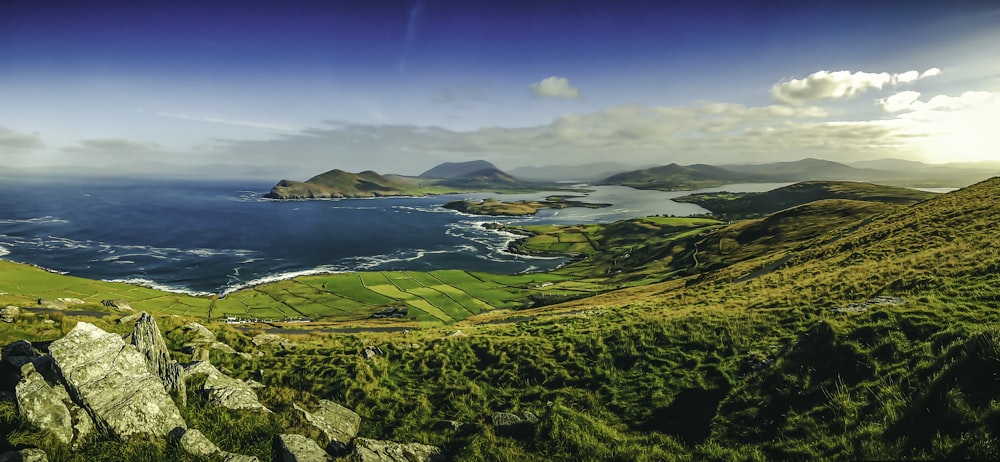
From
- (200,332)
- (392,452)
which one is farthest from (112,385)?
(200,332)

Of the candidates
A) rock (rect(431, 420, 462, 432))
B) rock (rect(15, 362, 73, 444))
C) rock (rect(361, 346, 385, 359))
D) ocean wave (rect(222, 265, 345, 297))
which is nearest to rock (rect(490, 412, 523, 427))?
rock (rect(431, 420, 462, 432))

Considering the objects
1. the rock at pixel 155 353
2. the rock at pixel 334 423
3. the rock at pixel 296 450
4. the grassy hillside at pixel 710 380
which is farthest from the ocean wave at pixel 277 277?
the rock at pixel 296 450

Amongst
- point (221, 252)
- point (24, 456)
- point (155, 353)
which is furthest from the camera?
point (221, 252)

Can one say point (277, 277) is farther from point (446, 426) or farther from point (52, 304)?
point (446, 426)

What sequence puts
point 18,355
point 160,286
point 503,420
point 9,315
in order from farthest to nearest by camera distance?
1. point 160,286
2. point 9,315
3. point 503,420
4. point 18,355

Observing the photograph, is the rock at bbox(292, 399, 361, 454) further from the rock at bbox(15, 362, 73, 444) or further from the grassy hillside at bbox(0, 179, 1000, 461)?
the rock at bbox(15, 362, 73, 444)

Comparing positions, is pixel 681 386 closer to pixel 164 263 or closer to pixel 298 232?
pixel 164 263
